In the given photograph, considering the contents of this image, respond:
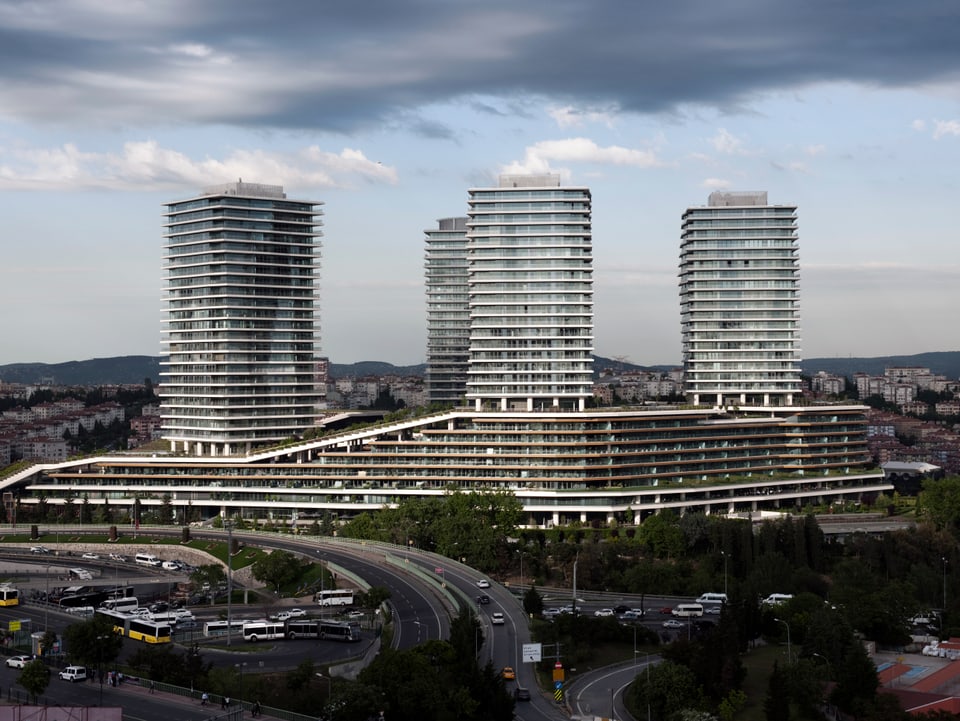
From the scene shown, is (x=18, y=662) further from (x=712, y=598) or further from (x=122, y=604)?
(x=712, y=598)

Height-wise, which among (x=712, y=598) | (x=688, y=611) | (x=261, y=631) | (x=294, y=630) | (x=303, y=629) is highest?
(x=303, y=629)

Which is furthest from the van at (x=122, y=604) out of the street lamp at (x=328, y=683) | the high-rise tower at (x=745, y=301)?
the high-rise tower at (x=745, y=301)

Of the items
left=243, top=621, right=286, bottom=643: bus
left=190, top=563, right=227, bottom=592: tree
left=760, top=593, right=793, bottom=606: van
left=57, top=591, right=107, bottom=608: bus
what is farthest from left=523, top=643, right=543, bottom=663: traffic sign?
left=57, top=591, right=107, bottom=608: bus

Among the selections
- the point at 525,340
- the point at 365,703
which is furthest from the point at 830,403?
the point at 365,703

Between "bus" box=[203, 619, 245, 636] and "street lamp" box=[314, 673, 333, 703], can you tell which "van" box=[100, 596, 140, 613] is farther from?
"street lamp" box=[314, 673, 333, 703]

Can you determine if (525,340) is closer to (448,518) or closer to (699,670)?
(448,518)

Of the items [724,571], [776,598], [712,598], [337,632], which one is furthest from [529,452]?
[337,632]
